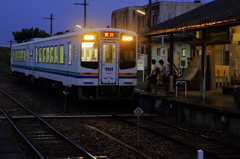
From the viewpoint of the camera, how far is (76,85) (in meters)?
14.9

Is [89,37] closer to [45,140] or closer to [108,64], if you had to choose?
[108,64]

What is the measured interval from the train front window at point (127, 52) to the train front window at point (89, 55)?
933 millimetres

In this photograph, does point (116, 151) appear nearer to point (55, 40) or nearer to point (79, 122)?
point (79, 122)

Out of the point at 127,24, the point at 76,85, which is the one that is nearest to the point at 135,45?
the point at 76,85

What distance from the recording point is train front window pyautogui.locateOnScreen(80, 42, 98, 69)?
1470 cm

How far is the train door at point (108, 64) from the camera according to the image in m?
14.8

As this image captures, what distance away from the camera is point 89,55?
1480 cm

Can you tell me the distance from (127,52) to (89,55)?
1.38 metres

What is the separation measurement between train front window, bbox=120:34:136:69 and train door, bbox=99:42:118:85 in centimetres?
26

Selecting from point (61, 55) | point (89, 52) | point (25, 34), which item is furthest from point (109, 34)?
point (25, 34)

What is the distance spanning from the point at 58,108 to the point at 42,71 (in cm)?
628

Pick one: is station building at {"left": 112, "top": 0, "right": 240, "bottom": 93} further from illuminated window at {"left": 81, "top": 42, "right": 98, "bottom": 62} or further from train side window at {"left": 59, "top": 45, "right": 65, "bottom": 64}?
train side window at {"left": 59, "top": 45, "right": 65, "bottom": 64}

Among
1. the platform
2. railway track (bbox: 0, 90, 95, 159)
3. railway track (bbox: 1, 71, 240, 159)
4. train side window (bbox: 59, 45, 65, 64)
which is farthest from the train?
railway track (bbox: 0, 90, 95, 159)

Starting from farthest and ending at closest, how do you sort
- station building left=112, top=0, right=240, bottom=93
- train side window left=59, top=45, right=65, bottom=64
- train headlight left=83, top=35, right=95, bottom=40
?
train side window left=59, top=45, right=65, bottom=64 < train headlight left=83, top=35, right=95, bottom=40 < station building left=112, top=0, right=240, bottom=93
